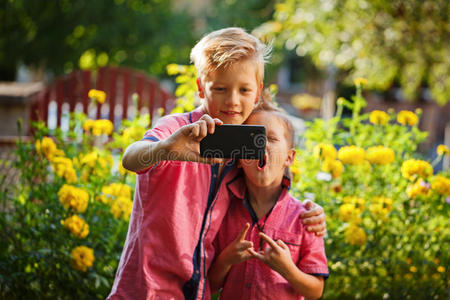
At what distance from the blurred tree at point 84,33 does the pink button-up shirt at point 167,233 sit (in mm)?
6857

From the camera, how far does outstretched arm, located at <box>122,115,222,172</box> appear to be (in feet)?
3.83

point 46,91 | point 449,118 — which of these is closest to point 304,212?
point 46,91

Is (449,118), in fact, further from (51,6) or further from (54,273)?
(54,273)

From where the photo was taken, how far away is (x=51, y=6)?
24.3ft

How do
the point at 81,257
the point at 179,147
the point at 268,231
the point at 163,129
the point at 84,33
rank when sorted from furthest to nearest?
the point at 84,33 < the point at 81,257 < the point at 268,231 < the point at 163,129 < the point at 179,147

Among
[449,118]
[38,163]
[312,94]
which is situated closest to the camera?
[38,163]

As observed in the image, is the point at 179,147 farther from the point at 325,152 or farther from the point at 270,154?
the point at 325,152

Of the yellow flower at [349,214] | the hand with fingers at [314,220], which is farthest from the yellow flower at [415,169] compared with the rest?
the hand with fingers at [314,220]

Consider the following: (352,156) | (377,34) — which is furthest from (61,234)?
(377,34)

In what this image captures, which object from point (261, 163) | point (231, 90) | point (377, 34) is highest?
point (377, 34)

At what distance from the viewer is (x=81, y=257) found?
1904 millimetres

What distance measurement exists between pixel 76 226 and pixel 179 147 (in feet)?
3.16

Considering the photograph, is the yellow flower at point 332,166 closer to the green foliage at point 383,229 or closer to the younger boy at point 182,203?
the green foliage at point 383,229

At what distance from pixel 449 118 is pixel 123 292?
12009 mm
